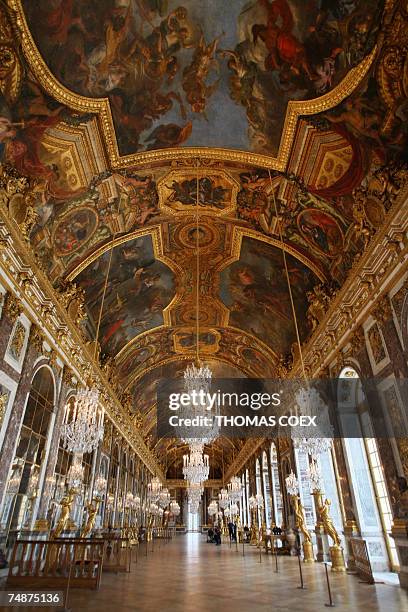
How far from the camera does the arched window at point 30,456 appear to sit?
8.52 metres

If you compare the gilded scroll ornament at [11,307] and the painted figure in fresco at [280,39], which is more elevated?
the painted figure in fresco at [280,39]

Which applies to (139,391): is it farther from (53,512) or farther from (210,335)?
(53,512)

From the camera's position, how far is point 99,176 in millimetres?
9844

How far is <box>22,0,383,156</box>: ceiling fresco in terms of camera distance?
6.93m

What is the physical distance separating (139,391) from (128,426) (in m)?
2.26

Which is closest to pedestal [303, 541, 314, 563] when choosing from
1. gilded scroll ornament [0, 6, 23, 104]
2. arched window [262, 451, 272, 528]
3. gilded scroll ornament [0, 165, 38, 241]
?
arched window [262, 451, 272, 528]

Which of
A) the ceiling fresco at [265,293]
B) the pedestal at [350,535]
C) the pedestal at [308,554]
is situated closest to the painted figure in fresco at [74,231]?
the ceiling fresco at [265,293]

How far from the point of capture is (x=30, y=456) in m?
9.49

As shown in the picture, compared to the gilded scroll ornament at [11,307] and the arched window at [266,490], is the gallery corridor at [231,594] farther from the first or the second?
the arched window at [266,490]

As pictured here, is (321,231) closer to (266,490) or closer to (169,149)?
(169,149)

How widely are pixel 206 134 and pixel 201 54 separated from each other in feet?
6.24

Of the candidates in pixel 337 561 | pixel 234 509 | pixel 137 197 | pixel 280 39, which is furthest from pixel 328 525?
pixel 234 509

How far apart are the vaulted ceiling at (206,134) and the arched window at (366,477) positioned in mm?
3182

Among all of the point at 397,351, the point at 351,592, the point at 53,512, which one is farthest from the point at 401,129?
the point at 53,512
